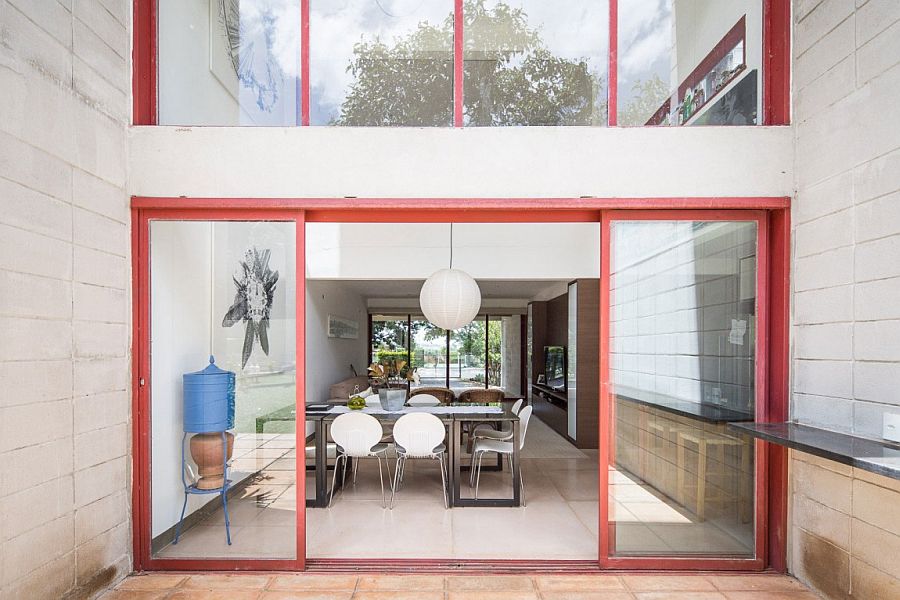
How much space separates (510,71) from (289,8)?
4.76 feet

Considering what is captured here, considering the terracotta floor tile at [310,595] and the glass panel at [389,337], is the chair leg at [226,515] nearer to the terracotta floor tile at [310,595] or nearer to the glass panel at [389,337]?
the terracotta floor tile at [310,595]

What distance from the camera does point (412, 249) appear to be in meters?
6.83

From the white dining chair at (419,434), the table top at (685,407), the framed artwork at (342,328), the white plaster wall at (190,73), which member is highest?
the white plaster wall at (190,73)

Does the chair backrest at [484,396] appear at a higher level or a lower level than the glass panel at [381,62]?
lower

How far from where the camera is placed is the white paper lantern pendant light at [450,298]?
207 inches

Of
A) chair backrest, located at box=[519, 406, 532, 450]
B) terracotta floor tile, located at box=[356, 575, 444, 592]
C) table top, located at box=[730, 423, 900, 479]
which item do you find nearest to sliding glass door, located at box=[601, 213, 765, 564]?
table top, located at box=[730, 423, 900, 479]

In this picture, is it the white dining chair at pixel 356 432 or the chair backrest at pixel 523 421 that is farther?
the chair backrest at pixel 523 421

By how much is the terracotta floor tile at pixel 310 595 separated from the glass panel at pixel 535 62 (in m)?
2.81

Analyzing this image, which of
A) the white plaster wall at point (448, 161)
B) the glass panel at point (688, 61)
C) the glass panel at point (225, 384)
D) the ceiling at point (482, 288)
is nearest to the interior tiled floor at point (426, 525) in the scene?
the glass panel at point (225, 384)

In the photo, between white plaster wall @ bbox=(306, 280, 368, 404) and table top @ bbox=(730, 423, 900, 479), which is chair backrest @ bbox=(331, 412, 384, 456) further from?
table top @ bbox=(730, 423, 900, 479)

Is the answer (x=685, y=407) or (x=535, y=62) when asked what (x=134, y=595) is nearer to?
(x=685, y=407)

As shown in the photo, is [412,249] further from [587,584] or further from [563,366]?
[587,584]

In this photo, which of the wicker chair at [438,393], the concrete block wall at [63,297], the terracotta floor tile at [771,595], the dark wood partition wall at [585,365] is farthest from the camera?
the wicker chair at [438,393]

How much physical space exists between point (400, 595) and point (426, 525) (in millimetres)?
1138
